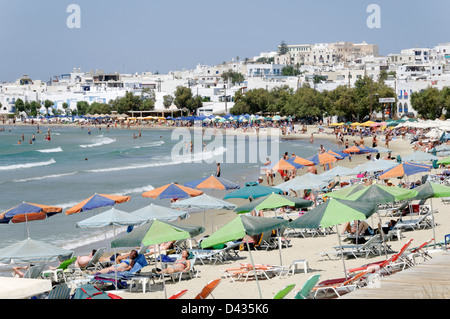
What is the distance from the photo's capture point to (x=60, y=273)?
1177 centimetres

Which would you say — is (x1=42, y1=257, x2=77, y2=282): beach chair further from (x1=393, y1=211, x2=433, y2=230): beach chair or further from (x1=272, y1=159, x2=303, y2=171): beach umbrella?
(x1=272, y1=159, x2=303, y2=171): beach umbrella

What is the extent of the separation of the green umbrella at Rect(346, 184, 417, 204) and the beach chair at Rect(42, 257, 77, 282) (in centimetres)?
549

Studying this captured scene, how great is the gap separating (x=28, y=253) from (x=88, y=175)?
2663cm

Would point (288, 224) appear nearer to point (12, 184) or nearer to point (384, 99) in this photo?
point (12, 184)

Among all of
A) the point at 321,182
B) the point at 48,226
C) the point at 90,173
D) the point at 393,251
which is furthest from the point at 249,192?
the point at 90,173

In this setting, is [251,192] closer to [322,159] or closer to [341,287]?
[341,287]

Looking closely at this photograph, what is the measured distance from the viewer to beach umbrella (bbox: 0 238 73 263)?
34.7 feet

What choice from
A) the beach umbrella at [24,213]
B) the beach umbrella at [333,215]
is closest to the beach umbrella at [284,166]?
the beach umbrella at [24,213]

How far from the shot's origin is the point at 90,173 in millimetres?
38250

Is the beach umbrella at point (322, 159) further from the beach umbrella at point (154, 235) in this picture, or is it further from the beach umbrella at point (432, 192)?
the beach umbrella at point (154, 235)

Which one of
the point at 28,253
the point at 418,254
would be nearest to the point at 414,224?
the point at 418,254

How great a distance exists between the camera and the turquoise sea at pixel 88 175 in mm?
18594

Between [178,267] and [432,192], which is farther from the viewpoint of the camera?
[432,192]
